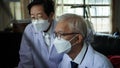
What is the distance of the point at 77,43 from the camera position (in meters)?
1.56

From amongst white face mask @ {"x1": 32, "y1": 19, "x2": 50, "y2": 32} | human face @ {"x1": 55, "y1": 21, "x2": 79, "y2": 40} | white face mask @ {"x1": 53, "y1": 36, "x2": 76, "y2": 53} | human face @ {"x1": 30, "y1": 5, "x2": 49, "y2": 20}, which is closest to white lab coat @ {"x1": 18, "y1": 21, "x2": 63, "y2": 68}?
white face mask @ {"x1": 32, "y1": 19, "x2": 50, "y2": 32}

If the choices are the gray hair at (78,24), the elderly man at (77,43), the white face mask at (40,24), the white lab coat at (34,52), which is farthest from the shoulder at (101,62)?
the white face mask at (40,24)

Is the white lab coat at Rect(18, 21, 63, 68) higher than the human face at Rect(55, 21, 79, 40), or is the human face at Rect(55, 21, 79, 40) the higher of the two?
the human face at Rect(55, 21, 79, 40)

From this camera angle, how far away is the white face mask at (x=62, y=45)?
1.55m

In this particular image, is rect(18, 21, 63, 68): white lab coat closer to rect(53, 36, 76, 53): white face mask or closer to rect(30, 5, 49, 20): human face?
rect(30, 5, 49, 20): human face

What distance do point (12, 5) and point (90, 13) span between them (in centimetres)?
191

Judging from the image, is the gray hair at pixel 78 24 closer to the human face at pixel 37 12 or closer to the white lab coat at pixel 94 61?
the white lab coat at pixel 94 61

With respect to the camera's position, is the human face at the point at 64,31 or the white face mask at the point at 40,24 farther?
the white face mask at the point at 40,24

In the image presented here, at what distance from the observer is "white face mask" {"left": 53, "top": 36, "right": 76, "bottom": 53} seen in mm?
1546

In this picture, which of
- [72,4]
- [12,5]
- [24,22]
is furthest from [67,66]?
[72,4]

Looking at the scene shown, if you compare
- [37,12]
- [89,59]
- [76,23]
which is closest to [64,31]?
[76,23]

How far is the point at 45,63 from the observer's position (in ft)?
6.60

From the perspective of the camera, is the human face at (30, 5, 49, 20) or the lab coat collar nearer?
the lab coat collar

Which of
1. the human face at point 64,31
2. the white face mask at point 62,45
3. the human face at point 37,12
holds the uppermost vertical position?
the human face at point 37,12
